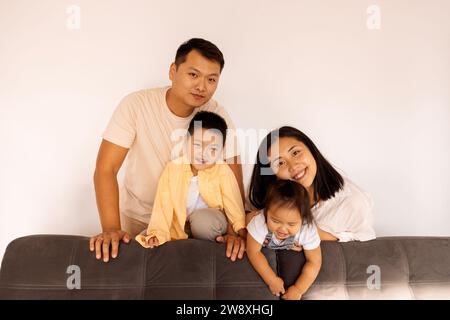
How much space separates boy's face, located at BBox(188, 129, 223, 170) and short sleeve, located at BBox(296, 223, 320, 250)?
16.5 inches

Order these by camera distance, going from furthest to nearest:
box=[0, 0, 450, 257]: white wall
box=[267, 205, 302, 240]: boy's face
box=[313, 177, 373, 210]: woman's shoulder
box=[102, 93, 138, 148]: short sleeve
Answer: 1. box=[0, 0, 450, 257]: white wall
2. box=[102, 93, 138, 148]: short sleeve
3. box=[313, 177, 373, 210]: woman's shoulder
4. box=[267, 205, 302, 240]: boy's face

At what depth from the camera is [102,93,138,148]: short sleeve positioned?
170 cm

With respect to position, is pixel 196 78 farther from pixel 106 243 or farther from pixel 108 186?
pixel 106 243

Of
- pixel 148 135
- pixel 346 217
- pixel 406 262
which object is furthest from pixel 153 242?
pixel 406 262

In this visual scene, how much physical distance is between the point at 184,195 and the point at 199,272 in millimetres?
305

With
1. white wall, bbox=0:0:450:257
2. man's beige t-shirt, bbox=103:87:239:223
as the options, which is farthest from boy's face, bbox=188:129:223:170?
white wall, bbox=0:0:450:257

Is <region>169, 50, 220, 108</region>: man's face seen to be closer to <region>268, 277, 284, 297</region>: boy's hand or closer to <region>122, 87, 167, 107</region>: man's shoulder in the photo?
<region>122, 87, 167, 107</region>: man's shoulder

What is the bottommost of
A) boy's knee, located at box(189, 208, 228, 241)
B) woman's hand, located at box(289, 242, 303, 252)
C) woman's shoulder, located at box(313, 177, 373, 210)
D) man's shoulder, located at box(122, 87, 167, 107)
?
woman's hand, located at box(289, 242, 303, 252)

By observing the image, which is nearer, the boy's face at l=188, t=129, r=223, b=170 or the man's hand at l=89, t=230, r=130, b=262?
the man's hand at l=89, t=230, r=130, b=262

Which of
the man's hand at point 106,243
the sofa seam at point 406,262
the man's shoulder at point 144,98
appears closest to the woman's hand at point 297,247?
the sofa seam at point 406,262

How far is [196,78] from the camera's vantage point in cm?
164

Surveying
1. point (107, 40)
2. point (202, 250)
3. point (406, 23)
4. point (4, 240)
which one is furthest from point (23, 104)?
point (406, 23)

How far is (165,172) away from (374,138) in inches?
46.3

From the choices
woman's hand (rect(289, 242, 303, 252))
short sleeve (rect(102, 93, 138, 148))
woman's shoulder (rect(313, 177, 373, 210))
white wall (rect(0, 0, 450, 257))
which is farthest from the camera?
white wall (rect(0, 0, 450, 257))
